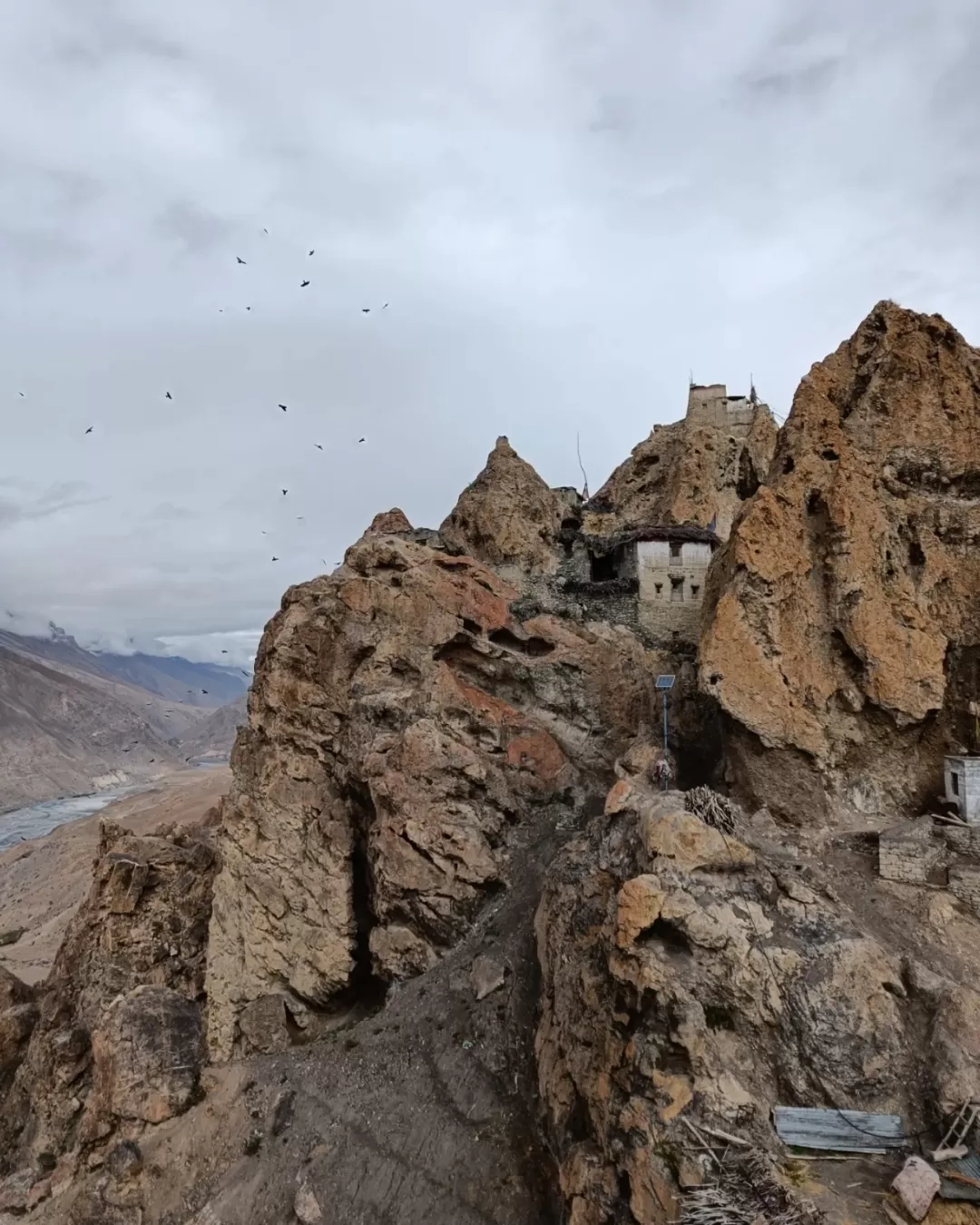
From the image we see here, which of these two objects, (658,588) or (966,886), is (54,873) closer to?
(658,588)

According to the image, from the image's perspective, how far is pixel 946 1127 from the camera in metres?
11.1

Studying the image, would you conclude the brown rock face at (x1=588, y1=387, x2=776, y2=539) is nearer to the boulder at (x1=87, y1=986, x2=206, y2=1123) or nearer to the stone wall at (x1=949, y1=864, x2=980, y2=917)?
the stone wall at (x1=949, y1=864, x2=980, y2=917)

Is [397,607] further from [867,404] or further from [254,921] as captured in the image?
[867,404]

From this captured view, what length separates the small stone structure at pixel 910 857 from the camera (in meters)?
15.8

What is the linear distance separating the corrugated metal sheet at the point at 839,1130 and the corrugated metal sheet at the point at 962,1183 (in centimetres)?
89

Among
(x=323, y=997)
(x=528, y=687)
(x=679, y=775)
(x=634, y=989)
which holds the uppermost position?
(x=528, y=687)

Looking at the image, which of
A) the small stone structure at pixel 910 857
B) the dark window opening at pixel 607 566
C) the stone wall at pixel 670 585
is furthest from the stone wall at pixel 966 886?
the dark window opening at pixel 607 566

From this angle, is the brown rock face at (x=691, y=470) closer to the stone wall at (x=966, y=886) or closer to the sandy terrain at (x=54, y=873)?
the stone wall at (x=966, y=886)

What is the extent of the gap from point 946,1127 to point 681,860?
5858 millimetres

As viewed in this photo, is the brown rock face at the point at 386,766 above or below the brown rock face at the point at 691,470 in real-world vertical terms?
below

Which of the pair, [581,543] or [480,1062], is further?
[581,543]

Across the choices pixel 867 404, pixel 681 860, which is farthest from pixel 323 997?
pixel 867 404

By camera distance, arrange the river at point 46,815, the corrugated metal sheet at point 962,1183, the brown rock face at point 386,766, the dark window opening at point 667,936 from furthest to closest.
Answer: the river at point 46,815
the brown rock face at point 386,766
the dark window opening at point 667,936
the corrugated metal sheet at point 962,1183

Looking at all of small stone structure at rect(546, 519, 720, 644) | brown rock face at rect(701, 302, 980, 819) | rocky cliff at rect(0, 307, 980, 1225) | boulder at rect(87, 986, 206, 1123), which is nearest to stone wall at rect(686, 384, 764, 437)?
small stone structure at rect(546, 519, 720, 644)
